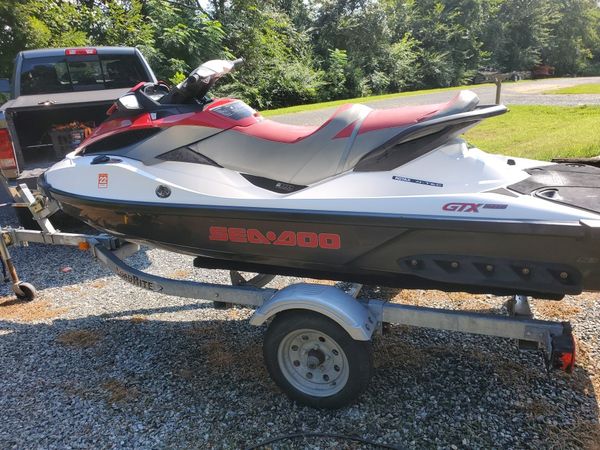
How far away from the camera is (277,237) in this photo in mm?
2736

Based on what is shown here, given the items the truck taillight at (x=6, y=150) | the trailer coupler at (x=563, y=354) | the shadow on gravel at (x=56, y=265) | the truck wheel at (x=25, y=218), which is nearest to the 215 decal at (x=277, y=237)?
the trailer coupler at (x=563, y=354)

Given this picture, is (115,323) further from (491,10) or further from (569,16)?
(569,16)

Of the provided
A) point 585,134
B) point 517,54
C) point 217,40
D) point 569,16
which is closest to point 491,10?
point 517,54

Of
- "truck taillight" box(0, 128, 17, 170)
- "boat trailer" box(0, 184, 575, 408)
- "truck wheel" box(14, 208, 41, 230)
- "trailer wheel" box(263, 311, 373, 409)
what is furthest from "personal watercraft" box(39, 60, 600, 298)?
"truck wheel" box(14, 208, 41, 230)

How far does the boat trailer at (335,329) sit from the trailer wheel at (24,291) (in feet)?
6.92

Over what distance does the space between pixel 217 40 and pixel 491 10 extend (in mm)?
25208

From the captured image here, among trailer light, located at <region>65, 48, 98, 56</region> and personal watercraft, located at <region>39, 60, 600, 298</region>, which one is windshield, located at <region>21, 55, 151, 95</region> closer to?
trailer light, located at <region>65, 48, 98, 56</region>

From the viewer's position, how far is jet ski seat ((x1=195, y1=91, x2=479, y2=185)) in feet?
8.45

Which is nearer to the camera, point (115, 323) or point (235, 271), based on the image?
point (235, 271)

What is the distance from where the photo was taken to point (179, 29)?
57.3 feet

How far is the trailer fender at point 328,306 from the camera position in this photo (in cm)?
253

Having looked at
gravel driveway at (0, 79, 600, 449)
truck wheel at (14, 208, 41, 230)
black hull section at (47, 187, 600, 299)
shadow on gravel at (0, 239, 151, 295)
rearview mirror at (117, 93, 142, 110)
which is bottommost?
shadow on gravel at (0, 239, 151, 295)

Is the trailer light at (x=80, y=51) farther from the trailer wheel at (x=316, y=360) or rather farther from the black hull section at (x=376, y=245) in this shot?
the trailer wheel at (x=316, y=360)

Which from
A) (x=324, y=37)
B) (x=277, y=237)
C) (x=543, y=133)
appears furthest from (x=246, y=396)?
(x=324, y=37)
